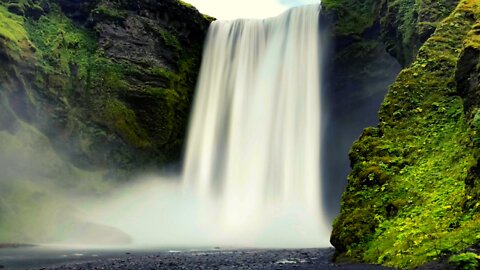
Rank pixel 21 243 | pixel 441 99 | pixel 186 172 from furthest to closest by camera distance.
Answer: pixel 186 172 < pixel 21 243 < pixel 441 99

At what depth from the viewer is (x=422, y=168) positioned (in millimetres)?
17594

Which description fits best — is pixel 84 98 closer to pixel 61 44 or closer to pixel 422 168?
pixel 61 44

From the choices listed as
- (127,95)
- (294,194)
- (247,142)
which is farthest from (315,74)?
(127,95)

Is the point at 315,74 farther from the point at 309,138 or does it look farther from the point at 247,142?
the point at 247,142

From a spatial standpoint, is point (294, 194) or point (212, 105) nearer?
point (294, 194)

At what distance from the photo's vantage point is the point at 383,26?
4134cm

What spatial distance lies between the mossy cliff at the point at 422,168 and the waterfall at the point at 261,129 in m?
18.8

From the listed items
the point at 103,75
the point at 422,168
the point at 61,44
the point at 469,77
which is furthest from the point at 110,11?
the point at 422,168

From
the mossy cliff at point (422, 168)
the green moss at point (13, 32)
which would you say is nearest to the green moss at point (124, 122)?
the green moss at point (13, 32)

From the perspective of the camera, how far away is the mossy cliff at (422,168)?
535 inches

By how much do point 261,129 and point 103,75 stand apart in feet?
56.8

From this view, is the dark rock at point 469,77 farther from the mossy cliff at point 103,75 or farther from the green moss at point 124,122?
the green moss at point 124,122

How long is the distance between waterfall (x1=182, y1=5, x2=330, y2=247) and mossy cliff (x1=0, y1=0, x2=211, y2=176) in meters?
3.11

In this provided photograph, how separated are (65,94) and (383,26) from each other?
31136 mm
